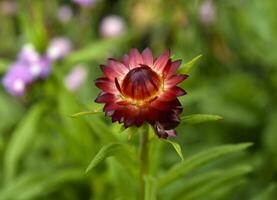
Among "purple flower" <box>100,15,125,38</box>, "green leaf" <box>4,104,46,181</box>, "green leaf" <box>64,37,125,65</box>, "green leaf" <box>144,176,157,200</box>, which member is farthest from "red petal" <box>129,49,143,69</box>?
"purple flower" <box>100,15,125,38</box>

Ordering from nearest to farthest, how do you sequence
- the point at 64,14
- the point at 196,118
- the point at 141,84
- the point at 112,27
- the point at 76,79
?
the point at 141,84 < the point at 196,118 < the point at 76,79 < the point at 112,27 < the point at 64,14

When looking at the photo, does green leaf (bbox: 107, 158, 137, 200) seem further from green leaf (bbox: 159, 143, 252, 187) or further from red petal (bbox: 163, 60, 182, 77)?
red petal (bbox: 163, 60, 182, 77)

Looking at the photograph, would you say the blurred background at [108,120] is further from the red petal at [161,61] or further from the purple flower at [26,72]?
the red petal at [161,61]

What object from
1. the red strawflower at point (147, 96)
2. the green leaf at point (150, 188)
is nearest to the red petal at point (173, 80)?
the red strawflower at point (147, 96)

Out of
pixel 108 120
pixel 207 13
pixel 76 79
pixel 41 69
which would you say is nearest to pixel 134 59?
pixel 41 69

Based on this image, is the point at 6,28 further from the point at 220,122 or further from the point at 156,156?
the point at 156,156

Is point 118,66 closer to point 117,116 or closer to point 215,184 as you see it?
point 117,116
